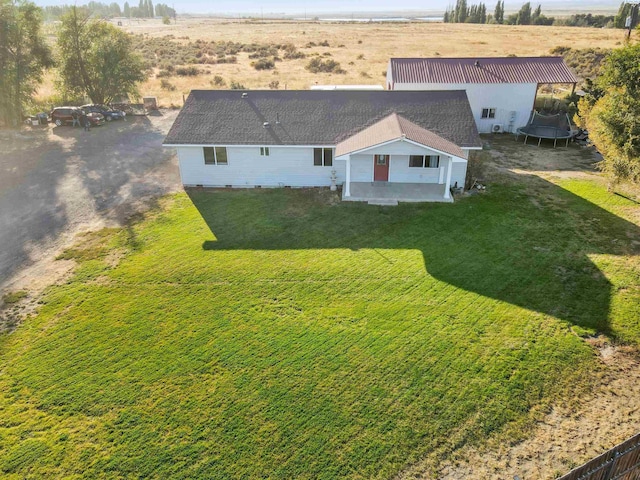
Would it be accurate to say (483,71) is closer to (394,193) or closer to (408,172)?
(408,172)

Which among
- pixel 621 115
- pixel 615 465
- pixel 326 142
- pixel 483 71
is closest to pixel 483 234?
pixel 621 115

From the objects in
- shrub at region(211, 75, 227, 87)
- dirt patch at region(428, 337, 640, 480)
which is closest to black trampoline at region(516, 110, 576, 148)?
dirt patch at region(428, 337, 640, 480)

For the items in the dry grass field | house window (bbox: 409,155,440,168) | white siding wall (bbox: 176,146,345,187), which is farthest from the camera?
the dry grass field

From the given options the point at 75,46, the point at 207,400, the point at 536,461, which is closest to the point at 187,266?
the point at 207,400

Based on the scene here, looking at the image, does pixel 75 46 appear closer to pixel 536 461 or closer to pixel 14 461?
pixel 14 461

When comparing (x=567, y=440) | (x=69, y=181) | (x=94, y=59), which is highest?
(x=94, y=59)

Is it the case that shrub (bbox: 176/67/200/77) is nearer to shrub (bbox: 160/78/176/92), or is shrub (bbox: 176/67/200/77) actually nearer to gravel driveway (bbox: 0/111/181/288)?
shrub (bbox: 160/78/176/92)

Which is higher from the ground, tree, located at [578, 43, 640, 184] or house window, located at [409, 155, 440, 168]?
tree, located at [578, 43, 640, 184]
